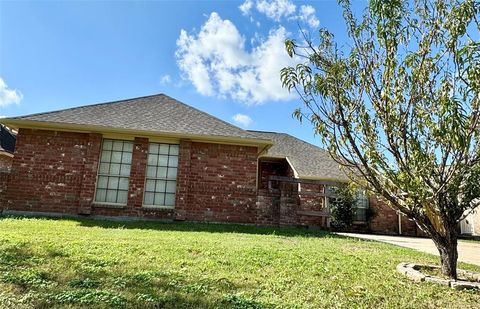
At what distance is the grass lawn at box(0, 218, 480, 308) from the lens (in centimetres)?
310

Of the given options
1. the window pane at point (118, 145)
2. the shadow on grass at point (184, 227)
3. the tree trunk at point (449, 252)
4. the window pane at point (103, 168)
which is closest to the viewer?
the tree trunk at point (449, 252)

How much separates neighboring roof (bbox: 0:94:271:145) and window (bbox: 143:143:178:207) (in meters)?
0.79

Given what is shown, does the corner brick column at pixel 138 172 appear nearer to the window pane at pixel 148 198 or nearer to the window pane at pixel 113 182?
the window pane at pixel 148 198

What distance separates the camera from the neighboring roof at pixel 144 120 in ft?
37.1

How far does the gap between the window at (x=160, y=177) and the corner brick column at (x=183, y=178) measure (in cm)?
22

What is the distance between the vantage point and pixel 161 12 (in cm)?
1241

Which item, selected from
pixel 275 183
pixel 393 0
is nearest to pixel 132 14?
pixel 275 183

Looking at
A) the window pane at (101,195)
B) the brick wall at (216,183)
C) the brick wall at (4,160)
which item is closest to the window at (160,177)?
the brick wall at (216,183)

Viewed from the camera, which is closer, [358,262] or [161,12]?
[358,262]

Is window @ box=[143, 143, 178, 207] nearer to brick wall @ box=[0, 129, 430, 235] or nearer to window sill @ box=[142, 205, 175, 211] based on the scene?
window sill @ box=[142, 205, 175, 211]

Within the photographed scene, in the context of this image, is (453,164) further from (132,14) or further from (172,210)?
(132,14)

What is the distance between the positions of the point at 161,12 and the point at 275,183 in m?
8.06

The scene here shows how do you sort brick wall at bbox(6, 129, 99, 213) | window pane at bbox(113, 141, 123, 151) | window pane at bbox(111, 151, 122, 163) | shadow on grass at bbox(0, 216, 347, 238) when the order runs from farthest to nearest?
1. window pane at bbox(113, 141, 123, 151)
2. window pane at bbox(111, 151, 122, 163)
3. brick wall at bbox(6, 129, 99, 213)
4. shadow on grass at bbox(0, 216, 347, 238)

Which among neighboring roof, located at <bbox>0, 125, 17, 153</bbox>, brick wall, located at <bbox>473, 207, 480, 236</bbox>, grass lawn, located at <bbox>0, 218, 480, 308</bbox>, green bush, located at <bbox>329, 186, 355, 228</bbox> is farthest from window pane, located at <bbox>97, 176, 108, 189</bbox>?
brick wall, located at <bbox>473, 207, 480, 236</bbox>
